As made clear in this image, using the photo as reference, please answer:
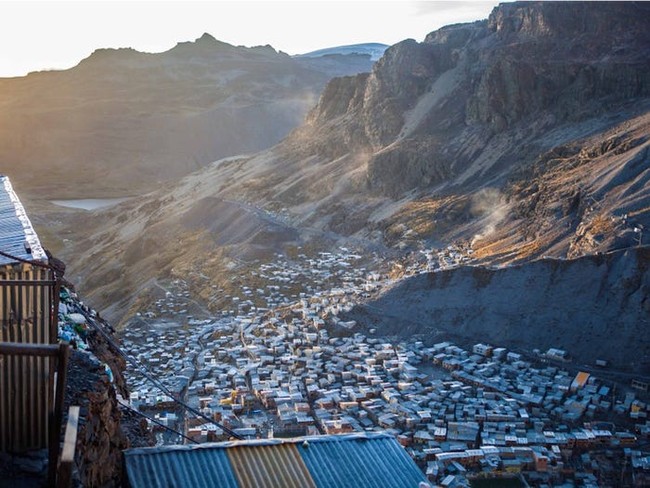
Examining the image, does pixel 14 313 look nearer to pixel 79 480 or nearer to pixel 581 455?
pixel 79 480

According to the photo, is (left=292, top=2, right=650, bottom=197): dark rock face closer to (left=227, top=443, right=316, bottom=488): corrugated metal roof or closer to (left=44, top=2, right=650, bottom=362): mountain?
(left=44, top=2, right=650, bottom=362): mountain

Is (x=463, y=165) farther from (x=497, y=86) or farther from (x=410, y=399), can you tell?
(x=410, y=399)

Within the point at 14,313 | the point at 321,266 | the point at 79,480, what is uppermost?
the point at 14,313

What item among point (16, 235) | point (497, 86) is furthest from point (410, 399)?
point (497, 86)

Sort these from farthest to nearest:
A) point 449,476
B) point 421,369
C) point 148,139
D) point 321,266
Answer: point 148,139, point 321,266, point 421,369, point 449,476

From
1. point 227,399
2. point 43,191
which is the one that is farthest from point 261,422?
point 43,191

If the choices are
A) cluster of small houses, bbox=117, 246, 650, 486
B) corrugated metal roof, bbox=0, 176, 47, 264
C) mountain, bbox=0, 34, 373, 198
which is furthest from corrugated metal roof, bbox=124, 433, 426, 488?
mountain, bbox=0, 34, 373, 198
